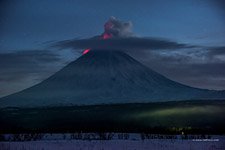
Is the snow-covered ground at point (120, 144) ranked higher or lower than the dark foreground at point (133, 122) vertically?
lower

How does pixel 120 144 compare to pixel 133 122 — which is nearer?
pixel 120 144

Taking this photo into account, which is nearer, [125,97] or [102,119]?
[102,119]

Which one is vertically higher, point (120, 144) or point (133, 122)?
point (133, 122)

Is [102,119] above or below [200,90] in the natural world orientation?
below

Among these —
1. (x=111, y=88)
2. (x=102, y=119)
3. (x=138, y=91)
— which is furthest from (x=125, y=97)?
(x=102, y=119)

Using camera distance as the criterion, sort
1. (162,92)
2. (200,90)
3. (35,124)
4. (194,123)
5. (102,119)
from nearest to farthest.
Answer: (194,123)
(35,124)
(102,119)
(162,92)
(200,90)

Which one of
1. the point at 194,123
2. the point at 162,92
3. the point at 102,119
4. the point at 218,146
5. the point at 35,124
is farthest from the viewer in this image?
the point at 162,92

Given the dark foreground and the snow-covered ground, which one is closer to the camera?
the snow-covered ground

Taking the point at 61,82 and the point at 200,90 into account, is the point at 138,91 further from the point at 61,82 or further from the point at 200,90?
the point at 200,90

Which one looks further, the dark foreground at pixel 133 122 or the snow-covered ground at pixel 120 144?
the dark foreground at pixel 133 122

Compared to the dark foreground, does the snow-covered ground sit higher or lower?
lower

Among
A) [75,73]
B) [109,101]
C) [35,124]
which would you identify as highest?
[75,73]
